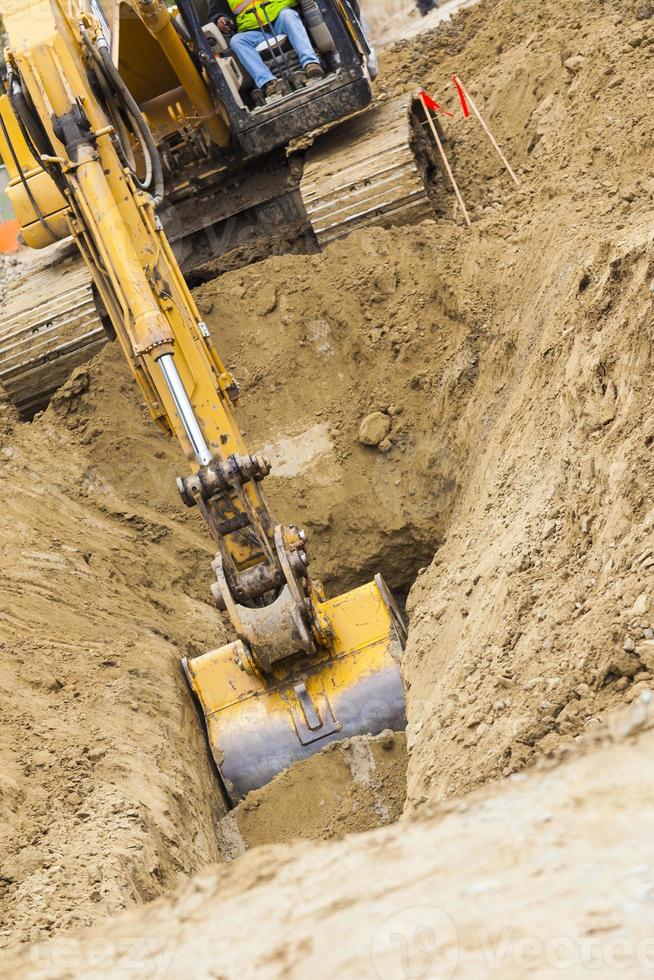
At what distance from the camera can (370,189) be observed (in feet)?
28.7

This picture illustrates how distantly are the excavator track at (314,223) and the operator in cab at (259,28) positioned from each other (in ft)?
2.60

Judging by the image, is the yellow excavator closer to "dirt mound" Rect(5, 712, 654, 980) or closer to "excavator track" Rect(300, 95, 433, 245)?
"excavator track" Rect(300, 95, 433, 245)

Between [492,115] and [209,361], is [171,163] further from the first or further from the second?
[209,361]

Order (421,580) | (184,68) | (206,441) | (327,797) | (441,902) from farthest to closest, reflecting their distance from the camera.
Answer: (184,68), (421,580), (206,441), (327,797), (441,902)

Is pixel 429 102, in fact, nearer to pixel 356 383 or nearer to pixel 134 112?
pixel 356 383

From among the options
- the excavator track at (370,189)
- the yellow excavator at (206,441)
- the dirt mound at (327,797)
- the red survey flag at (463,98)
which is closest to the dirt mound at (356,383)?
the excavator track at (370,189)

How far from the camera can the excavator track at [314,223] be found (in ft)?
28.6

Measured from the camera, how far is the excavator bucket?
562 cm

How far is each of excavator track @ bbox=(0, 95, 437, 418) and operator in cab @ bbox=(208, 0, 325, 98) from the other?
79 centimetres

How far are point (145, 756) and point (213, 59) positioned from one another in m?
5.78

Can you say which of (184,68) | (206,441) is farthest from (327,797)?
(184,68)

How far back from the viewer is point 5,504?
7.39 m

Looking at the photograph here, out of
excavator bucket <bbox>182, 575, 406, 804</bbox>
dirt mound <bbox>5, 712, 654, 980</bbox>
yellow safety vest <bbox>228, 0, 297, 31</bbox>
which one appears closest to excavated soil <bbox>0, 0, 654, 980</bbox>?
dirt mound <bbox>5, 712, 654, 980</bbox>

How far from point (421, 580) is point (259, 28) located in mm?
4929
